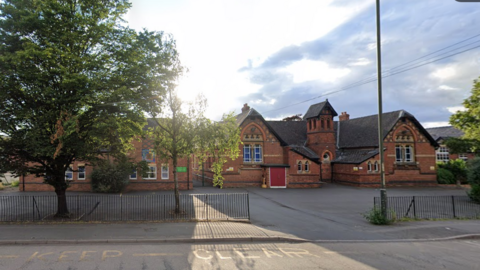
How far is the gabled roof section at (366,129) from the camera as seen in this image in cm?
3544

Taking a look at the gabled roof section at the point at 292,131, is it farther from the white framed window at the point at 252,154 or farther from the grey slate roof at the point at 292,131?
the white framed window at the point at 252,154

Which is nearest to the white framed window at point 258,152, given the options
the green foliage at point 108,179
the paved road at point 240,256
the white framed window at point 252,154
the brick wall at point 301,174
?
the white framed window at point 252,154

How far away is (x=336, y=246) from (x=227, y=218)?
539 cm

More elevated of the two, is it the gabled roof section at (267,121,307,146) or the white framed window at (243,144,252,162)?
the gabled roof section at (267,121,307,146)

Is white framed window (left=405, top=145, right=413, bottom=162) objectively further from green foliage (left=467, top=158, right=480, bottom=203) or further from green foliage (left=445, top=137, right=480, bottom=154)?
green foliage (left=445, top=137, right=480, bottom=154)

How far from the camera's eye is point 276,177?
103ft

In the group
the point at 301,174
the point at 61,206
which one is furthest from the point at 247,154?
the point at 61,206

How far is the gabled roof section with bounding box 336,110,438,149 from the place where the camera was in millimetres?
35438

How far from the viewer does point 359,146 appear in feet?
119

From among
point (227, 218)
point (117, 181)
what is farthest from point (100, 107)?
point (117, 181)

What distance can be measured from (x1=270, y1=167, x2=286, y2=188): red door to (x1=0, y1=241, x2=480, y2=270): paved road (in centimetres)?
2093

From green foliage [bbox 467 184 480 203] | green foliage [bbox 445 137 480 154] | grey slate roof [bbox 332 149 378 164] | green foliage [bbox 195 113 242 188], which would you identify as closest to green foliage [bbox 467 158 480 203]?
green foliage [bbox 467 184 480 203]

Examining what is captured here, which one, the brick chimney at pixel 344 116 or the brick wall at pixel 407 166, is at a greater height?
the brick chimney at pixel 344 116

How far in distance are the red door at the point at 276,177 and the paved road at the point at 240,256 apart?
68.7 ft
